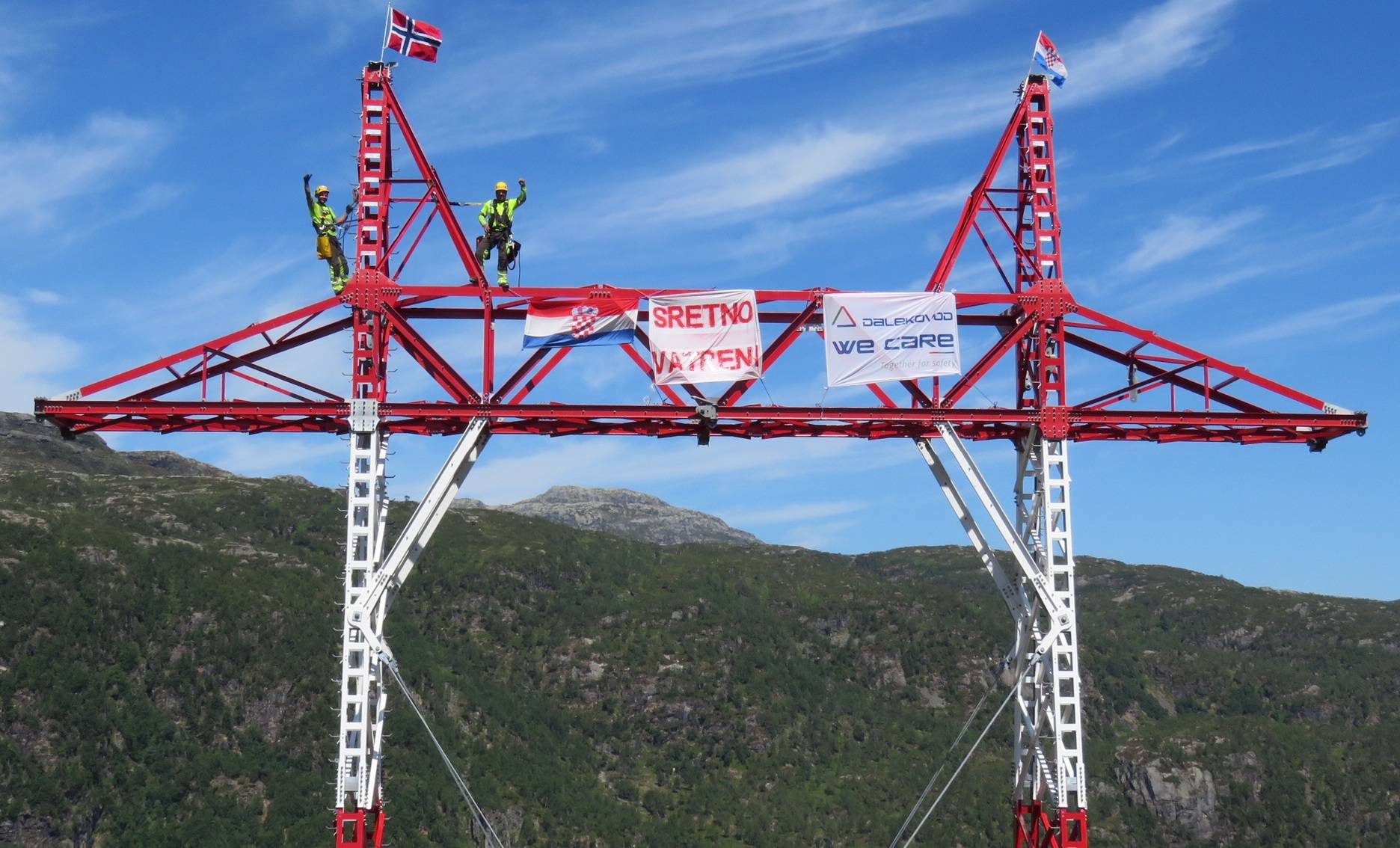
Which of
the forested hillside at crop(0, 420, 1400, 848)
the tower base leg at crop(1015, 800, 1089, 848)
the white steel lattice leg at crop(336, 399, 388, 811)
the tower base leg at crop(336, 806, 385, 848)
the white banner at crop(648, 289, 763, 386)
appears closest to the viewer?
the tower base leg at crop(336, 806, 385, 848)

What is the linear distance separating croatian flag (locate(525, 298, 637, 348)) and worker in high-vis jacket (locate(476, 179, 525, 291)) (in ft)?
3.33

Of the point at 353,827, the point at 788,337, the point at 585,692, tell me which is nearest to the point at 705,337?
the point at 788,337

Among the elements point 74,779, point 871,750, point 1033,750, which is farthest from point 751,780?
point 1033,750

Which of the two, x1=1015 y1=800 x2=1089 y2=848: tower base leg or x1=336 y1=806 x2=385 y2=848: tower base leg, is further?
x1=1015 y1=800 x2=1089 y2=848: tower base leg

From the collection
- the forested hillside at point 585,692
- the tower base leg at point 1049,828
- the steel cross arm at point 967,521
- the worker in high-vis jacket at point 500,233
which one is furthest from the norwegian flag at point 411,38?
the forested hillside at point 585,692

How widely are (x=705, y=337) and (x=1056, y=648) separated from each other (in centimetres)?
826

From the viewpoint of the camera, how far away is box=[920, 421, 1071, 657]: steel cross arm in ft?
106

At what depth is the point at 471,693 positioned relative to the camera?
150250 mm

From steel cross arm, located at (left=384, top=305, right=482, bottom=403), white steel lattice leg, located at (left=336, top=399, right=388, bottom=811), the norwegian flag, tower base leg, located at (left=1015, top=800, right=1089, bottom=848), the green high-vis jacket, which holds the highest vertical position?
the norwegian flag

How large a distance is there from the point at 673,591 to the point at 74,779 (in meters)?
72.3

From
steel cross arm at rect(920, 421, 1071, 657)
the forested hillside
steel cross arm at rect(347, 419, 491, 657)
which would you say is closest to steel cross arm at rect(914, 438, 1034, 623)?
steel cross arm at rect(920, 421, 1071, 657)

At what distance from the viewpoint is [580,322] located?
33.3m

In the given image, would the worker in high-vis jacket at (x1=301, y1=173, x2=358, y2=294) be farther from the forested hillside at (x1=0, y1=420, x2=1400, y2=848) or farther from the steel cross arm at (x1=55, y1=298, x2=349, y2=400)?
the forested hillside at (x1=0, y1=420, x2=1400, y2=848)

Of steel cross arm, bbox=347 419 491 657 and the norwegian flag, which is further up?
the norwegian flag
